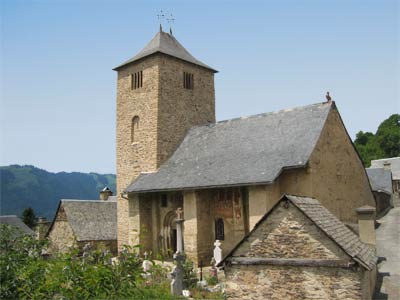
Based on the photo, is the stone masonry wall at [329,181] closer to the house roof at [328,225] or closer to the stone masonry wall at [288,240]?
the house roof at [328,225]

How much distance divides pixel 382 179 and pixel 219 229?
22084 mm

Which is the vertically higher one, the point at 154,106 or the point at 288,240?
the point at 154,106

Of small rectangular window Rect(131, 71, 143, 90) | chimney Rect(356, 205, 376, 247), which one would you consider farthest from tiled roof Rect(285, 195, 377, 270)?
small rectangular window Rect(131, 71, 143, 90)

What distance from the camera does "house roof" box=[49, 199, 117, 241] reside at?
27.6 m

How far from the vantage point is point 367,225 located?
514 inches

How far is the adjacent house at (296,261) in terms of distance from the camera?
26.5 ft

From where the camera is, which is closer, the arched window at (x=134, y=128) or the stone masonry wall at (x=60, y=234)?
the arched window at (x=134, y=128)

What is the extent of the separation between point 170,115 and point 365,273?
1763 centimetres

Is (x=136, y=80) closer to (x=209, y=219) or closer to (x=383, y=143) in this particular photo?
(x=209, y=219)

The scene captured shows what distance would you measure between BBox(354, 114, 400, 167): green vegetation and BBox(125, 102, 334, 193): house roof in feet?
121

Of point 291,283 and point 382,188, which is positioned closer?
point 291,283

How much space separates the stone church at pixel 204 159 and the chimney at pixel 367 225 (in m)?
4.15

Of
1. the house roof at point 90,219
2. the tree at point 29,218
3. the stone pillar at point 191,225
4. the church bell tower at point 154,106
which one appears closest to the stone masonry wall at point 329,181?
the stone pillar at point 191,225

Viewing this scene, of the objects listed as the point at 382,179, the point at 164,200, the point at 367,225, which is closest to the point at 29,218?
the point at 164,200
